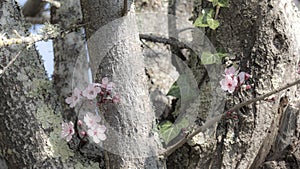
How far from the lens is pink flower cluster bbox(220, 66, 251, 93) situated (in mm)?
1312

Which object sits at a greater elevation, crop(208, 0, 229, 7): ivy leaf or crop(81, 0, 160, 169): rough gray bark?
crop(208, 0, 229, 7): ivy leaf

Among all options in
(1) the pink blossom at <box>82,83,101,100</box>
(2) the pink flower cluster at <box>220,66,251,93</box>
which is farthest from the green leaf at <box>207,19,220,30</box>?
(1) the pink blossom at <box>82,83,101,100</box>

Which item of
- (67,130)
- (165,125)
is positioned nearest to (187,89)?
(165,125)

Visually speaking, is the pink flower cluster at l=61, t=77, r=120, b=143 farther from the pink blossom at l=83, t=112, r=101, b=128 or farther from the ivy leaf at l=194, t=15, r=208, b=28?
the ivy leaf at l=194, t=15, r=208, b=28

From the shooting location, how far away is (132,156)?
1.27m

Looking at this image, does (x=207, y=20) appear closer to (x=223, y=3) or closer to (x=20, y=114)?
(x=223, y=3)

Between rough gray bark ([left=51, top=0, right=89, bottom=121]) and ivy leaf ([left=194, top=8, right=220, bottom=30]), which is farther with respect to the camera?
rough gray bark ([left=51, top=0, right=89, bottom=121])

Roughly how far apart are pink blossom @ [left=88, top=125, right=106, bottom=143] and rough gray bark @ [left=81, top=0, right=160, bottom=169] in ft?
0.08

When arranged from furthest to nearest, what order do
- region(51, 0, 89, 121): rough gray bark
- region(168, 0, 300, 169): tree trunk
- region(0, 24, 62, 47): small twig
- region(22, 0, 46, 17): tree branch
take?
region(22, 0, 46, 17): tree branch → region(51, 0, 89, 121): rough gray bark → region(168, 0, 300, 169): tree trunk → region(0, 24, 62, 47): small twig

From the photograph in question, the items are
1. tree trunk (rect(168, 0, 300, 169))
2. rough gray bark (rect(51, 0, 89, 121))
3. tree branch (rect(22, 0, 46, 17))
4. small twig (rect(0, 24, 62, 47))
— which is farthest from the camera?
tree branch (rect(22, 0, 46, 17))

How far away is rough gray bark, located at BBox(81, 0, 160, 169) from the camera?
1.27 m

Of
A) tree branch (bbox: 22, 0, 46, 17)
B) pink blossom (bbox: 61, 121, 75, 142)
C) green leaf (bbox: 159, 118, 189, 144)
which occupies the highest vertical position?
tree branch (bbox: 22, 0, 46, 17)

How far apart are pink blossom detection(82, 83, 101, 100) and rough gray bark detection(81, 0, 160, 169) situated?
4 centimetres

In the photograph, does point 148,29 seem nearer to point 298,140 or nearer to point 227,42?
point 227,42
